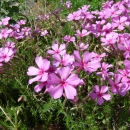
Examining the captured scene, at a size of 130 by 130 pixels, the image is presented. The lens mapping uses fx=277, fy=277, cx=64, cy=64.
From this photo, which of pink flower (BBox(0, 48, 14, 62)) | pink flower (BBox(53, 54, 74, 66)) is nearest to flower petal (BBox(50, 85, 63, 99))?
pink flower (BBox(53, 54, 74, 66))

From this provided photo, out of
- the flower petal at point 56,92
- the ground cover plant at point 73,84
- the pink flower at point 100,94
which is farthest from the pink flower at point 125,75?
the flower petal at point 56,92

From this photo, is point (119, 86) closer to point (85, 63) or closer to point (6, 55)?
point (85, 63)

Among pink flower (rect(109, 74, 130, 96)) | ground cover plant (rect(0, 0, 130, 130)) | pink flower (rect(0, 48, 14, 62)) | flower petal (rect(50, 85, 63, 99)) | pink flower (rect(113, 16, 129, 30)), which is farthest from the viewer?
pink flower (rect(113, 16, 129, 30))

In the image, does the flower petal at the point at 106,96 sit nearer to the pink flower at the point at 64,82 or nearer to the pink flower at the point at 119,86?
the pink flower at the point at 119,86

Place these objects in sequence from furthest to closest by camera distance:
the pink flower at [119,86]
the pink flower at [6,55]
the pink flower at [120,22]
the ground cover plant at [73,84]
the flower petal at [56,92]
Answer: the pink flower at [120,22] → the pink flower at [6,55] → the pink flower at [119,86] → the ground cover plant at [73,84] → the flower petal at [56,92]

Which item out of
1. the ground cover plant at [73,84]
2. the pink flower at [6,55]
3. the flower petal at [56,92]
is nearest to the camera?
the flower petal at [56,92]

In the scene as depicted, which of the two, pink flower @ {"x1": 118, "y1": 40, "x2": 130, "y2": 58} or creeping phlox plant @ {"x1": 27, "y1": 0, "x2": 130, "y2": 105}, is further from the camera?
pink flower @ {"x1": 118, "y1": 40, "x2": 130, "y2": 58}

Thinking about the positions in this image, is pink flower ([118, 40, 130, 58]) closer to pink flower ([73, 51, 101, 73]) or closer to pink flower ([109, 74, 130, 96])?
pink flower ([109, 74, 130, 96])

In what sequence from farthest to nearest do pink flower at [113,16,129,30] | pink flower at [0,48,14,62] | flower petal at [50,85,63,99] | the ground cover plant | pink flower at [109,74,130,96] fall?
pink flower at [113,16,129,30] < pink flower at [0,48,14,62] < pink flower at [109,74,130,96] < the ground cover plant < flower petal at [50,85,63,99]
